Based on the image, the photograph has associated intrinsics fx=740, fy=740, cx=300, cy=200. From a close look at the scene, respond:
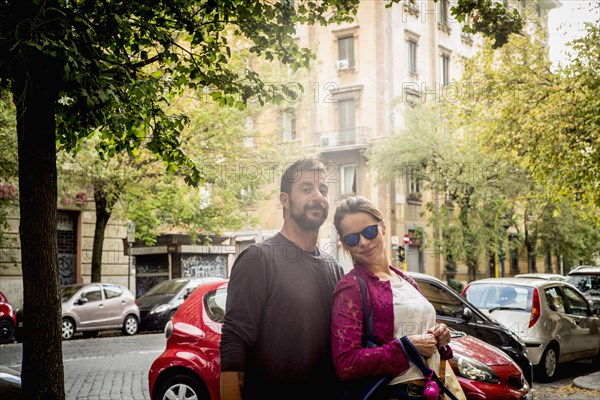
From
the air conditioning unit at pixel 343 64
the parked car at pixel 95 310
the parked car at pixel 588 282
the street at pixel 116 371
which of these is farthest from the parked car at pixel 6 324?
the air conditioning unit at pixel 343 64

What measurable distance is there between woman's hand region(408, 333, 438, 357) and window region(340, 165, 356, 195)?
125ft

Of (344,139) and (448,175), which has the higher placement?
(344,139)

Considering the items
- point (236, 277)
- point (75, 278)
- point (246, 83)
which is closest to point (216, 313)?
point (246, 83)

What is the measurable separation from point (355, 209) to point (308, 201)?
243 millimetres

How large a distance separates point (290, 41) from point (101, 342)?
44.1ft

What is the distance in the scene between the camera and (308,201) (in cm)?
372

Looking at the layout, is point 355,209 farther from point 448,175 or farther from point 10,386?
point 448,175

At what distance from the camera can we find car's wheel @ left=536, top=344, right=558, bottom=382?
12.0 metres

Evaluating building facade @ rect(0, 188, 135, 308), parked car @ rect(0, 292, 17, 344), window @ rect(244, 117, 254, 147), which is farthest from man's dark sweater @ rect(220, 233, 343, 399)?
building facade @ rect(0, 188, 135, 308)

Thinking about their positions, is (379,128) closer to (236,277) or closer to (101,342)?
(101,342)

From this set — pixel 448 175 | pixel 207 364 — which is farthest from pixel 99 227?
pixel 207 364

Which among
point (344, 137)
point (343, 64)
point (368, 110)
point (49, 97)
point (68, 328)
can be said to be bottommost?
point (68, 328)

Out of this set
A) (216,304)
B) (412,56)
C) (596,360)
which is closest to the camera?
(216,304)

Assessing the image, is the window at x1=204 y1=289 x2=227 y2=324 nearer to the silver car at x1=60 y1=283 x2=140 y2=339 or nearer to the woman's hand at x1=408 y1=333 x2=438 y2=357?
the woman's hand at x1=408 y1=333 x2=438 y2=357
